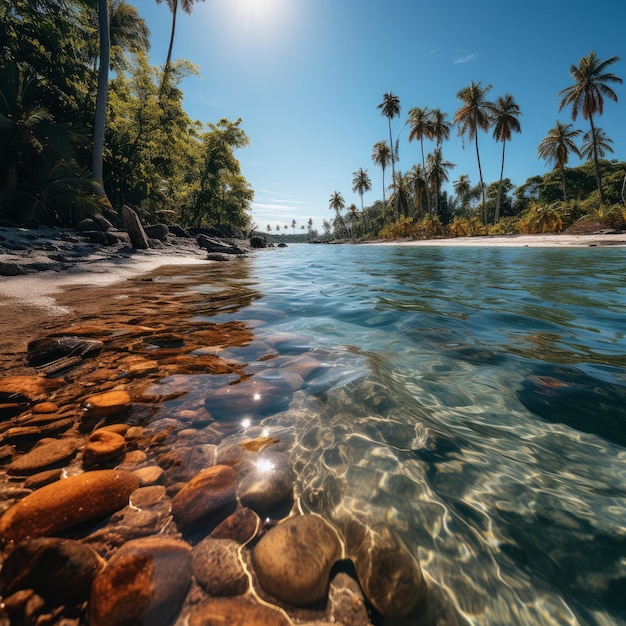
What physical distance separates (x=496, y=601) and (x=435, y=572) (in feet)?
0.58

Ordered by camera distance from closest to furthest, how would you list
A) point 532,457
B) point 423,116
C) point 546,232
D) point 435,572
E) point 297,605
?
point 297,605 < point 435,572 < point 532,457 < point 546,232 < point 423,116

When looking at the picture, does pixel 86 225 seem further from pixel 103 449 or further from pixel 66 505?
pixel 66 505

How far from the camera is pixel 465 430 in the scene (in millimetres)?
1664

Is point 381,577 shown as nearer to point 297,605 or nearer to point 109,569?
point 297,605

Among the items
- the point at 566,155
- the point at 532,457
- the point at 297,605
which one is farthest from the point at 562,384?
the point at 566,155

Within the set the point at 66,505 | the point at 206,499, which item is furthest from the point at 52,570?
the point at 206,499

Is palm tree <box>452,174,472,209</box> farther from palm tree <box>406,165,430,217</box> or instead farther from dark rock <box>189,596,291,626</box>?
dark rock <box>189,596,291,626</box>

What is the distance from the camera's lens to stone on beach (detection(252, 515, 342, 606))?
A: 0.90 metres

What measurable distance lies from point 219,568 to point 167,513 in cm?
34

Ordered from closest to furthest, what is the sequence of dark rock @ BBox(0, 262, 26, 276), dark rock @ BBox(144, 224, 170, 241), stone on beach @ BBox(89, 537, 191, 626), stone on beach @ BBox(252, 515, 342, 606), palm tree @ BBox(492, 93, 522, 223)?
stone on beach @ BBox(89, 537, 191, 626), stone on beach @ BBox(252, 515, 342, 606), dark rock @ BBox(0, 262, 26, 276), dark rock @ BBox(144, 224, 170, 241), palm tree @ BBox(492, 93, 522, 223)

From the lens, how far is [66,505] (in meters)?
1.09

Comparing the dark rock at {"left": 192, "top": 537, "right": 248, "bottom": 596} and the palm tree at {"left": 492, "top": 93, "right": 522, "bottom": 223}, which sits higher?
the palm tree at {"left": 492, "top": 93, "right": 522, "bottom": 223}

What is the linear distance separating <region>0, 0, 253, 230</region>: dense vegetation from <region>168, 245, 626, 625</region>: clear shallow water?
12819 millimetres

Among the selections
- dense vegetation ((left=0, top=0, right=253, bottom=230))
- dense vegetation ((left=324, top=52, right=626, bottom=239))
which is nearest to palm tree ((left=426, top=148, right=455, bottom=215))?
dense vegetation ((left=324, top=52, right=626, bottom=239))
